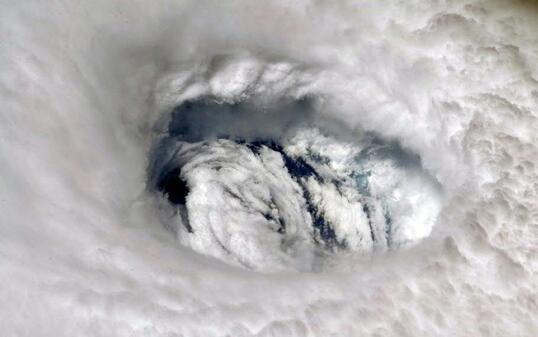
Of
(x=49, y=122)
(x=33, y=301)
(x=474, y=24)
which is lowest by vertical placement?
(x=33, y=301)

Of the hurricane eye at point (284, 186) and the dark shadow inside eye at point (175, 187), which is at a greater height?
the hurricane eye at point (284, 186)

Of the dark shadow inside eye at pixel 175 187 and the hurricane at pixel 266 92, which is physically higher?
the hurricane at pixel 266 92

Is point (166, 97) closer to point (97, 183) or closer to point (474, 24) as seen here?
point (97, 183)

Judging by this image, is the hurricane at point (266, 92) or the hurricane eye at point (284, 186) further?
the hurricane eye at point (284, 186)

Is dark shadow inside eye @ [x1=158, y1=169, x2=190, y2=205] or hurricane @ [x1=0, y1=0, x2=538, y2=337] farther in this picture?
dark shadow inside eye @ [x1=158, y1=169, x2=190, y2=205]

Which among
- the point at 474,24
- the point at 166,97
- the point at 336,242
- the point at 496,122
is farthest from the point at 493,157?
the point at 166,97
